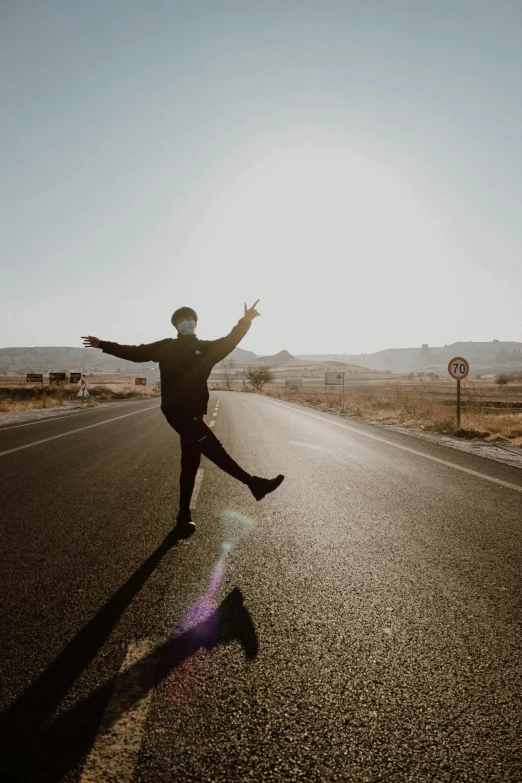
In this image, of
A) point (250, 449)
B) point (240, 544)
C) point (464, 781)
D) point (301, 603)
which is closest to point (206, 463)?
point (250, 449)

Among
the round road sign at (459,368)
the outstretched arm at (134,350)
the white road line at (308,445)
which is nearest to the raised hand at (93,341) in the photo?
the outstretched arm at (134,350)

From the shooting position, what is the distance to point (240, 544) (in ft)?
12.9

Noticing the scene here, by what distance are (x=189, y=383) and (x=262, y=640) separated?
2.50 m

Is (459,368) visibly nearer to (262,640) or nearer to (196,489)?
(196,489)

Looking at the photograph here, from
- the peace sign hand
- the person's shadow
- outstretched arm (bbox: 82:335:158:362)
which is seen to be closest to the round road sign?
the peace sign hand

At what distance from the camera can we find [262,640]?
2387 millimetres

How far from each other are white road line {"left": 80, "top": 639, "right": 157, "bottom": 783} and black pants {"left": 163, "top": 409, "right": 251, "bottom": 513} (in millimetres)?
2282

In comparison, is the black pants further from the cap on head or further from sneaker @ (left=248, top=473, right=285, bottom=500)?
the cap on head

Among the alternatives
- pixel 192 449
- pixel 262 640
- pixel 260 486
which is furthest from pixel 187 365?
pixel 262 640

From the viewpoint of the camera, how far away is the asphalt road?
5.42 ft

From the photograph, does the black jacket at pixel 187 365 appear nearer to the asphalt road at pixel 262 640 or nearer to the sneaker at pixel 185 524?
the sneaker at pixel 185 524

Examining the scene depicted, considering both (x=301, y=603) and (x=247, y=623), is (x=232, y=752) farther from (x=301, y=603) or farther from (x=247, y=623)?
(x=301, y=603)

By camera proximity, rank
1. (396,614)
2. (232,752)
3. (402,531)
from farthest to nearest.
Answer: (402,531)
(396,614)
(232,752)

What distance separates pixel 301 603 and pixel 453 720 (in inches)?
44.2
